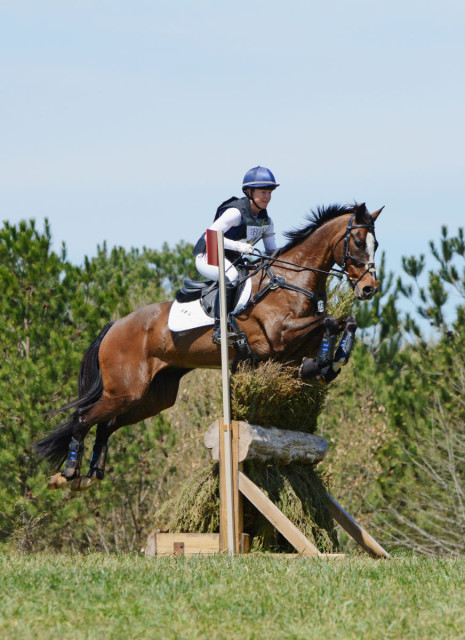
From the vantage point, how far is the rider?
7660mm

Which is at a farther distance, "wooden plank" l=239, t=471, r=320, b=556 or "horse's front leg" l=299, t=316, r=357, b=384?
"horse's front leg" l=299, t=316, r=357, b=384

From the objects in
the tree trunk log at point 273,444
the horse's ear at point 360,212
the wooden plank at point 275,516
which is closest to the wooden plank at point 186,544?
the wooden plank at point 275,516

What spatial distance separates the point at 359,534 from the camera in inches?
303

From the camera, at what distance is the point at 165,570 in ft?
18.7

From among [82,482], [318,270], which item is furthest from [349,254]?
[82,482]

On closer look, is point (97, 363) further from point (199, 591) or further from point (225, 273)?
point (199, 591)

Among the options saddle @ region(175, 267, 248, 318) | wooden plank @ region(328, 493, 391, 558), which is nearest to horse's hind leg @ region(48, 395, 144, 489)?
saddle @ region(175, 267, 248, 318)

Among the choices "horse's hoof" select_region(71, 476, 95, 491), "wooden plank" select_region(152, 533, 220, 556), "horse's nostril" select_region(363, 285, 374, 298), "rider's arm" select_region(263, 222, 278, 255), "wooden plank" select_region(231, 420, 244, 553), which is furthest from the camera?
"horse's hoof" select_region(71, 476, 95, 491)

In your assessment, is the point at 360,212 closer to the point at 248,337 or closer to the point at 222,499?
the point at 248,337

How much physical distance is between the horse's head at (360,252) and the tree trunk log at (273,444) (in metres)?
1.24

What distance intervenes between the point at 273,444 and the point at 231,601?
2.65 meters

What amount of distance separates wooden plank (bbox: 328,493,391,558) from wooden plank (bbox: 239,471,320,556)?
83 centimetres

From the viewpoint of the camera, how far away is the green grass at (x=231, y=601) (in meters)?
4.40

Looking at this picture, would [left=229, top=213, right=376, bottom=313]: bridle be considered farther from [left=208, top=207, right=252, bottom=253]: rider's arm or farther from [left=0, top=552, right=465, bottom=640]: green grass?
[left=0, top=552, right=465, bottom=640]: green grass
